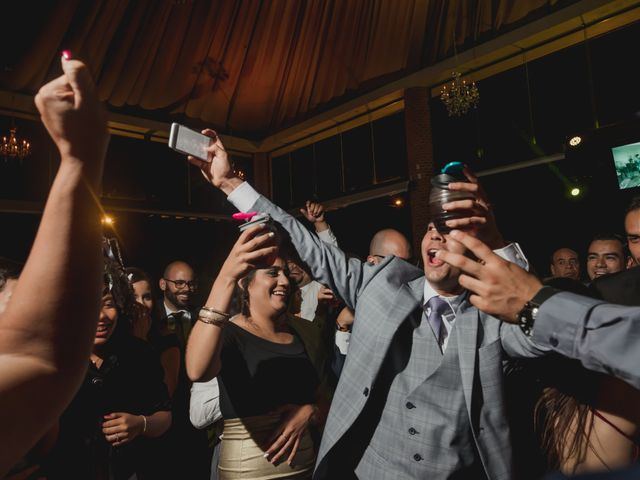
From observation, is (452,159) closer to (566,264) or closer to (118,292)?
(566,264)

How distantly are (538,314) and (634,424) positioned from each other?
45 cm

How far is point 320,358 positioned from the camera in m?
2.12

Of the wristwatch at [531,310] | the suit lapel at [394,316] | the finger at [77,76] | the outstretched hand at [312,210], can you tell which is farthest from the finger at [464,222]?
the outstretched hand at [312,210]

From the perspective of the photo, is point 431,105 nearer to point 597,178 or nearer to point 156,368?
point 597,178

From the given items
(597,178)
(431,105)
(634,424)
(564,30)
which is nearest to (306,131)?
(431,105)

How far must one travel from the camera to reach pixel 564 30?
6574 millimetres

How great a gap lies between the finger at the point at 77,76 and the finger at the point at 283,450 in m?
1.51

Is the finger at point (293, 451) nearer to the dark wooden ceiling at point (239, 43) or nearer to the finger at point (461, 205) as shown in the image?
the finger at point (461, 205)

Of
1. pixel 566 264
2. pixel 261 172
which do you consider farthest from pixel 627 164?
pixel 261 172

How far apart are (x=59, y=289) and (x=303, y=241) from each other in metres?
1.20

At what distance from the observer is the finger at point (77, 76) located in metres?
0.66

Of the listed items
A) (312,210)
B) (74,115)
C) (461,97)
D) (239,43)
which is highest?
(239,43)

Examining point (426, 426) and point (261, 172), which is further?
point (261, 172)

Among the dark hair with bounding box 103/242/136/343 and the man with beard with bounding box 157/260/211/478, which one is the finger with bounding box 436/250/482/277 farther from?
the man with beard with bounding box 157/260/211/478
